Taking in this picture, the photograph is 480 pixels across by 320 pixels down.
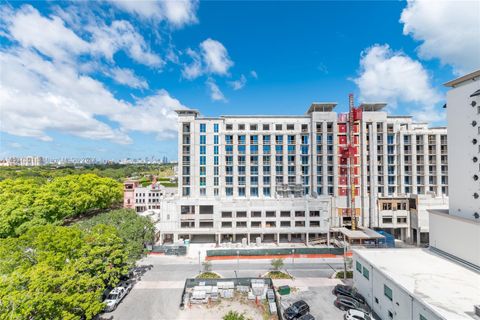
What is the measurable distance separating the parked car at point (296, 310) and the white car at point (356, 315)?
3.86 metres

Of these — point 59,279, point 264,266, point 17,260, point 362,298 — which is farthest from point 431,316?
point 17,260

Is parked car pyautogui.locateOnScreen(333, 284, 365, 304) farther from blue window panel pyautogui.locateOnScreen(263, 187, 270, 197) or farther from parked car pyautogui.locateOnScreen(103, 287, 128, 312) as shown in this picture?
blue window panel pyautogui.locateOnScreen(263, 187, 270, 197)

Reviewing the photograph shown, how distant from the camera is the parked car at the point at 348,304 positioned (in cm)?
2429

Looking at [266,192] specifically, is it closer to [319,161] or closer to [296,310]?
[319,161]

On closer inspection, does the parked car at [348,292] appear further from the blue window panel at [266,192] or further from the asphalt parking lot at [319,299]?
the blue window panel at [266,192]

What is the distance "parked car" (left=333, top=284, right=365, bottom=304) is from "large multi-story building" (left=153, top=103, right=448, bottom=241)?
2125 cm

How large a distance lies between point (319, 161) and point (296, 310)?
34896 millimetres

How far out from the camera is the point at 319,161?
170 feet

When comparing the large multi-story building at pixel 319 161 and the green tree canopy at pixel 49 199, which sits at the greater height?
the large multi-story building at pixel 319 161

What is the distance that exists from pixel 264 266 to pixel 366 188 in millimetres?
30947

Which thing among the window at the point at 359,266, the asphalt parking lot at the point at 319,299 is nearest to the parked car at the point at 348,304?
the asphalt parking lot at the point at 319,299

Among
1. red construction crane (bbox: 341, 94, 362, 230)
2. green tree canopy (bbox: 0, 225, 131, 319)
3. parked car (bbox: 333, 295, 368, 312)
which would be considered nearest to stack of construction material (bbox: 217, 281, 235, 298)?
green tree canopy (bbox: 0, 225, 131, 319)

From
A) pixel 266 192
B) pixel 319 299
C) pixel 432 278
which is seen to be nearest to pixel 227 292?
pixel 319 299

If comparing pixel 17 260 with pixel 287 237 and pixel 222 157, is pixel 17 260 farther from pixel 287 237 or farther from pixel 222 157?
pixel 287 237
